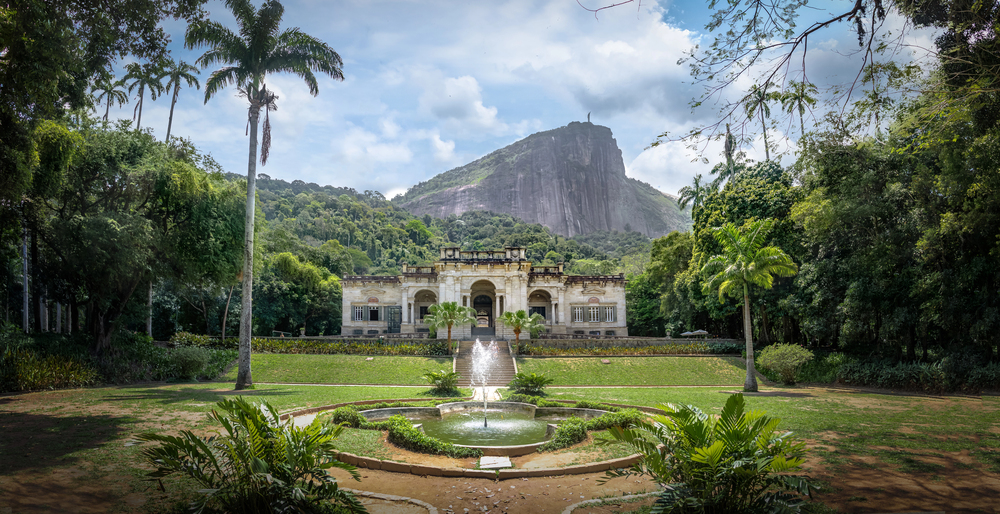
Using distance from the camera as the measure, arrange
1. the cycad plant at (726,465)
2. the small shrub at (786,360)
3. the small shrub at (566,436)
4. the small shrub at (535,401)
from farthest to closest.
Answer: the small shrub at (786,360)
the small shrub at (535,401)
the small shrub at (566,436)
the cycad plant at (726,465)

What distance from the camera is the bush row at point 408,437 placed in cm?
841

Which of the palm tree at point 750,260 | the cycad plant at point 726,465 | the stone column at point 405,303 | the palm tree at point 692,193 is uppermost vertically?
the palm tree at point 692,193

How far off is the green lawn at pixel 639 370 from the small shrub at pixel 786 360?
2036 mm

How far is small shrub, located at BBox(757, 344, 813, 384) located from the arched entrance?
18852 mm

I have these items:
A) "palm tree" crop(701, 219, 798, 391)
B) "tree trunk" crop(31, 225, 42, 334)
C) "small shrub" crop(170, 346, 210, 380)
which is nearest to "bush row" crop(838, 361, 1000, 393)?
"palm tree" crop(701, 219, 798, 391)

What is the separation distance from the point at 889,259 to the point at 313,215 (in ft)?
270

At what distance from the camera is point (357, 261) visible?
2721 inches

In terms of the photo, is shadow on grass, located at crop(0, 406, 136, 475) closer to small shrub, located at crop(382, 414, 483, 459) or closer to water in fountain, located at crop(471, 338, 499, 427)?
small shrub, located at crop(382, 414, 483, 459)

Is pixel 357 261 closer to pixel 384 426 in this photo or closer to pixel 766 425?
pixel 384 426

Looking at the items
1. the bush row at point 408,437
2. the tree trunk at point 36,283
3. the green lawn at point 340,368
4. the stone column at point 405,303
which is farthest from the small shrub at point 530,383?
the stone column at point 405,303

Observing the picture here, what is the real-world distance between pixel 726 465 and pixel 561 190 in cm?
16890

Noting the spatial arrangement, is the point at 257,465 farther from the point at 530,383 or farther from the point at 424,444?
the point at 530,383

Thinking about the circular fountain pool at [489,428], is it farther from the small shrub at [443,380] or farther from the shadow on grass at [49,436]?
the shadow on grass at [49,436]

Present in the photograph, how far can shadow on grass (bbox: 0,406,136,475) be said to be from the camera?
6486 mm
